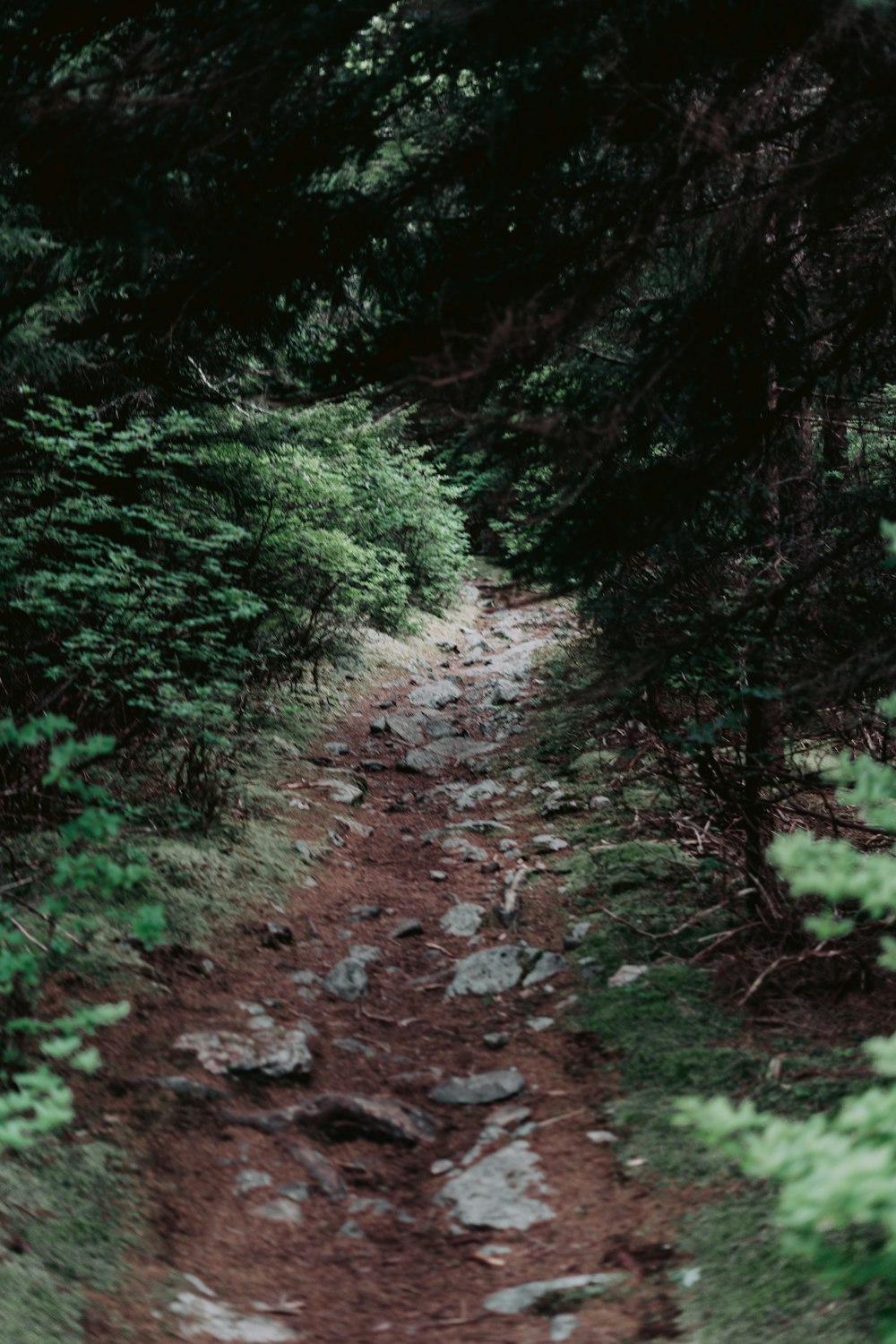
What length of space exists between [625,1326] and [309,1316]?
3.19ft

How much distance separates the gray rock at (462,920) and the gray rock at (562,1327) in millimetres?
3003

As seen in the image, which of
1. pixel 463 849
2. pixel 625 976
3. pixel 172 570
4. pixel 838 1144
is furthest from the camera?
pixel 172 570

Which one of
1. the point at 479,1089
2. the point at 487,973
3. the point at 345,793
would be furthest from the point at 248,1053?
the point at 345,793

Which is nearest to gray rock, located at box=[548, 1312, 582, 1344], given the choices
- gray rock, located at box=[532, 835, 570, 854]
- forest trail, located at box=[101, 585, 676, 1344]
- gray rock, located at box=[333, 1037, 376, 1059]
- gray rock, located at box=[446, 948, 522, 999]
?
forest trail, located at box=[101, 585, 676, 1344]

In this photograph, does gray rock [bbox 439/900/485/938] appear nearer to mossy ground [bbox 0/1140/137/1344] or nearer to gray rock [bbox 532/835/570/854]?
gray rock [bbox 532/835/570/854]

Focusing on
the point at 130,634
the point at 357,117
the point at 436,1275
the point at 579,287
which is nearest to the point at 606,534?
the point at 579,287

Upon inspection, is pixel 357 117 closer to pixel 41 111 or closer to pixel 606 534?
pixel 41 111

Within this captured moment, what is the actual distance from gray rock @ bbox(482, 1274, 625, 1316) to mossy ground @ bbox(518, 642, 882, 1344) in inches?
10.2

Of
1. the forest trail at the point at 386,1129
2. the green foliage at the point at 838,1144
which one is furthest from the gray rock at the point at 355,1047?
the green foliage at the point at 838,1144

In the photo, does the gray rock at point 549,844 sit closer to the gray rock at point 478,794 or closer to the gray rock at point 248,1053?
the gray rock at point 478,794

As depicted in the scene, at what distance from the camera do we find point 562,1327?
105 inches

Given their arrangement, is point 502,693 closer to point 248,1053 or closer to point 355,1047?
point 355,1047

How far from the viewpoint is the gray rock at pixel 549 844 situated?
22.2 ft

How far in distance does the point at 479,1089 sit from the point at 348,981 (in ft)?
4.05
